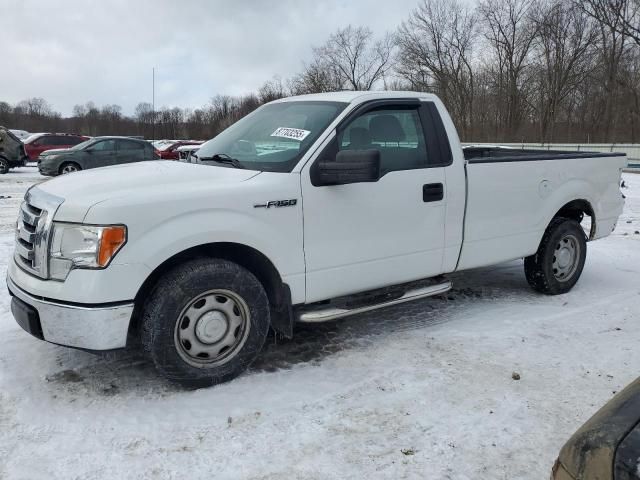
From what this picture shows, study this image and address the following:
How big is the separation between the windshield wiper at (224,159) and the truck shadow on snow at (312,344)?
1.40 m

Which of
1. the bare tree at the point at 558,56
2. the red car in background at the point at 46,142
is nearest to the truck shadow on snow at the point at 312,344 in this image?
the red car in background at the point at 46,142

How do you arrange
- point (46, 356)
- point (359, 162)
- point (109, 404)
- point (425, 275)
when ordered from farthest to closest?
1. point (425, 275)
2. point (46, 356)
3. point (359, 162)
4. point (109, 404)

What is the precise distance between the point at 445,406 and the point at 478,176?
2052 mm

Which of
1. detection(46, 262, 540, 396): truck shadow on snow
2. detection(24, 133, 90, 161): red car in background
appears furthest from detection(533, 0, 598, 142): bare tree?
detection(46, 262, 540, 396): truck shadow on snow

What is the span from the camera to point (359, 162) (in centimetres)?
352

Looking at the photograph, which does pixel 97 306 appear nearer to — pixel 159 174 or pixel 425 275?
pixel 159 174

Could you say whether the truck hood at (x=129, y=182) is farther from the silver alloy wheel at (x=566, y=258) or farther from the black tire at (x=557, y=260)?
the silver alloy wheel at (x=566, y=258)

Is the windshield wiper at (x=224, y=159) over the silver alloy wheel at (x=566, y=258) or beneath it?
over

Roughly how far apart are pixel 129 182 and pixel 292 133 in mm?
1214

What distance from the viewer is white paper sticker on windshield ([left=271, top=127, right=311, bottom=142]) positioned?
154 inches

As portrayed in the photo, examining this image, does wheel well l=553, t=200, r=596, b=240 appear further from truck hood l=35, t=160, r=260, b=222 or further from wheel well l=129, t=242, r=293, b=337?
truck hood l=35, t=160, r=260, b=222

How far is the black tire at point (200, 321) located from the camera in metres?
3.25

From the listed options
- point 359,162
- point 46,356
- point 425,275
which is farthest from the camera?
point 425,275

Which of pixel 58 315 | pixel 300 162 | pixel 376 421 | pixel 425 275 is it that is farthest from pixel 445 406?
pixel 58 315
